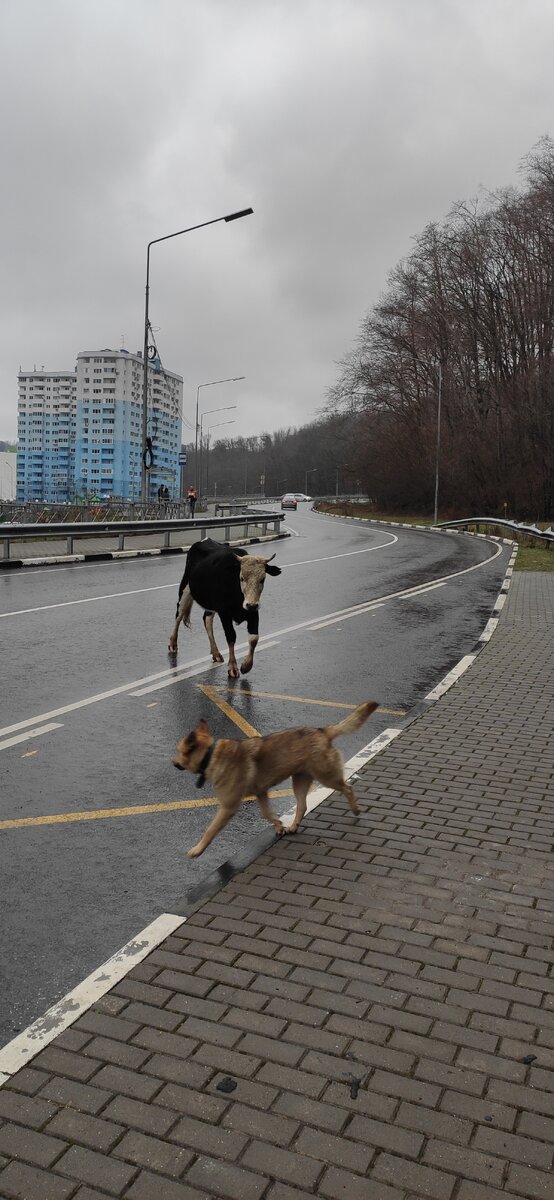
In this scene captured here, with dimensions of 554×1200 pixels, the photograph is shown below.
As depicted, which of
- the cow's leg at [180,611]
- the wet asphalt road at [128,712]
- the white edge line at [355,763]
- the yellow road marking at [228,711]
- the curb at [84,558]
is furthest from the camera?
the curb at [84,558]

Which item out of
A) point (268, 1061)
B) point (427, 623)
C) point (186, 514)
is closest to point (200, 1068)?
point (268, 1061)

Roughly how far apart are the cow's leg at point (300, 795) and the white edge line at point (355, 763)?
179 mm

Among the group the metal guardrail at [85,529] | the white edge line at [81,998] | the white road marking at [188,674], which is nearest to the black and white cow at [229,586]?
the white road marking at [188,674]

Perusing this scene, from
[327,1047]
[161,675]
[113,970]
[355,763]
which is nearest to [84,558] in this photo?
[161,675]

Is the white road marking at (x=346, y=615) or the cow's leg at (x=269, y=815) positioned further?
the white road marking at (x=346, y=615)

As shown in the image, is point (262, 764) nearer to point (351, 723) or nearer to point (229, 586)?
point (351, 723)

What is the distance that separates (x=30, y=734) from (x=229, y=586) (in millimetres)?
3310

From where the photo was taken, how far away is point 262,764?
5125 mm

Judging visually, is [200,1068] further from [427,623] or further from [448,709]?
[427,623]

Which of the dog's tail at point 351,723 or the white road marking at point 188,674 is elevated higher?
the dog's tail at point 351,723

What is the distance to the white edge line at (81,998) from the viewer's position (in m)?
3.21

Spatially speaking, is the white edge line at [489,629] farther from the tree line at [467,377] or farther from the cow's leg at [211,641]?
the tree line at [467,377]

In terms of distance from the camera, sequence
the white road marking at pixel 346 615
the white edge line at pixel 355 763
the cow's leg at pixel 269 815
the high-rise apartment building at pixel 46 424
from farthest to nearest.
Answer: the high-rise apartment building at pixel 46 424
the white road marking at pixel 346 615
the white edge line at pixel 355 763
the cow's leg at pixel 269 815

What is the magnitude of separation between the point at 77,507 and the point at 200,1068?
116ft
